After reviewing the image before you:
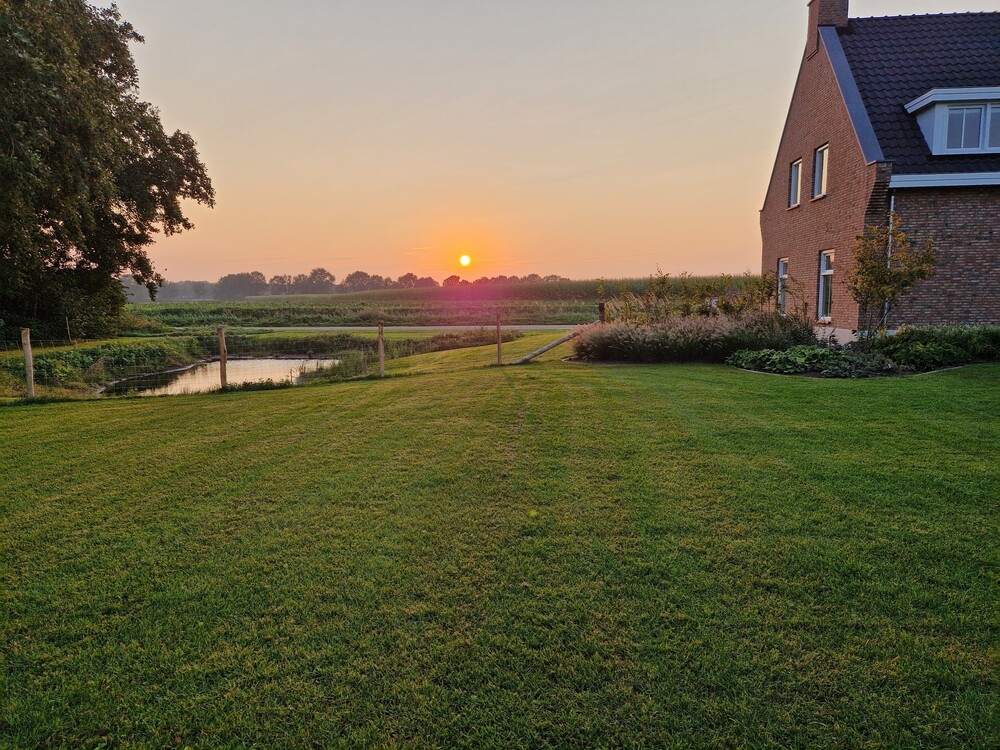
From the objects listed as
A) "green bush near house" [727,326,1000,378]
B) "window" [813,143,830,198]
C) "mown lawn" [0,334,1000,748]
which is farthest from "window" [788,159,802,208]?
"mown lawn" [0,334,1000,748]

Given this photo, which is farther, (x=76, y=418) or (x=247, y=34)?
(x=247, y=34)

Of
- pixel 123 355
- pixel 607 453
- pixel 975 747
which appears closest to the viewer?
pixel 975 747

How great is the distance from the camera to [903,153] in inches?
498

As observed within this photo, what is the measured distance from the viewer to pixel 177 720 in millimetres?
2279

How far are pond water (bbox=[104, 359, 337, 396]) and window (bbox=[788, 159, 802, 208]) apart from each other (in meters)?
14.7

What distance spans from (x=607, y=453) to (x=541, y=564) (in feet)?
6.98

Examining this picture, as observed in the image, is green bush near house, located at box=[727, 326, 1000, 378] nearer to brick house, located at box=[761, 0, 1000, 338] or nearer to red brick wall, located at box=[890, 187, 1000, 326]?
red brick wall, located at box=[890, 187, 1000, 326]

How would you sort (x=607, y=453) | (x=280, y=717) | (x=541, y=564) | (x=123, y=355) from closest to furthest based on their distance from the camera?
(x=280, y=717) < (x=541, y=564) < (x=607, y=453) < (x=123, y=355)

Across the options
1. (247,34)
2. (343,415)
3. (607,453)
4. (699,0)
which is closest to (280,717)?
(607,453)

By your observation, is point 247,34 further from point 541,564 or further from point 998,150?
point 998,150

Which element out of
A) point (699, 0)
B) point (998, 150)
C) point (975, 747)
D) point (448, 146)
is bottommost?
point (975, 747)

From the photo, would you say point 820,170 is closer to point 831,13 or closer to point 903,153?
point 903,153

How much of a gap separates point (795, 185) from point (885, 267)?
7965 mm

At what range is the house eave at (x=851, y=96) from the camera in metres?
12.4
